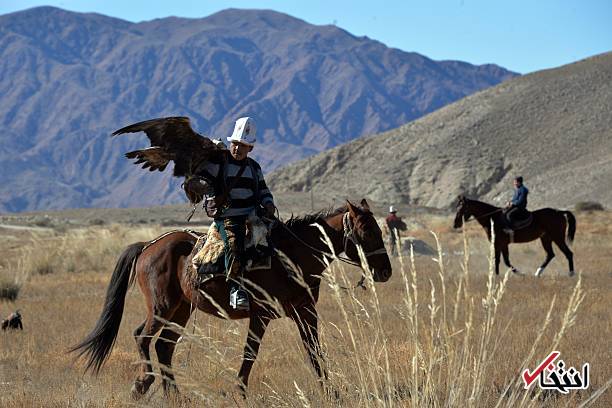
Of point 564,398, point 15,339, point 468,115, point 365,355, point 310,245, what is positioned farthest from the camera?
point 468,115

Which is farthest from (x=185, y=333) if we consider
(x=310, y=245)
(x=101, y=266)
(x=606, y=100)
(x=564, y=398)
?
(x=606, y=100)

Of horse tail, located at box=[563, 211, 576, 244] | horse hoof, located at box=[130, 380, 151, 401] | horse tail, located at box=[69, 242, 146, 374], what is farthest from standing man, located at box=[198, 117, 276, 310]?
horse tail, located at box=[563, 211, 576, 244]

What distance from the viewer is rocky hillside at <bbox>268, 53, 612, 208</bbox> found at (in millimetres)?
71750

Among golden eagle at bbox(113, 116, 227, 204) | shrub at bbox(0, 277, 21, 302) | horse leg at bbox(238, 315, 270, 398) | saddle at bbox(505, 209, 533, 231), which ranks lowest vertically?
shrub at bbox(0, 277, 21, 302)

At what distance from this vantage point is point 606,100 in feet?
265

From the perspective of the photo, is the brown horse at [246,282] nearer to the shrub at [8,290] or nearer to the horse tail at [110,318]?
the horse tail at [110,318]

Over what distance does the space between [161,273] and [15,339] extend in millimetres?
3516

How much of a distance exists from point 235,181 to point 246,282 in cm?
96

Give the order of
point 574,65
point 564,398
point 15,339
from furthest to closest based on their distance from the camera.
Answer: point 574,65, point 15,339, point 564,398

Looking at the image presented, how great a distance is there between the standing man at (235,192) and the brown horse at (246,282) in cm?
31

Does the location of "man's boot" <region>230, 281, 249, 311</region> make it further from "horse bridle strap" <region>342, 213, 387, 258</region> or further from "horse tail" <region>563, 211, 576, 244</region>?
"horse tail" <region>563, 211, 576, 244</region>

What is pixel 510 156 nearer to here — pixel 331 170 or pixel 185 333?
pixel 331 170

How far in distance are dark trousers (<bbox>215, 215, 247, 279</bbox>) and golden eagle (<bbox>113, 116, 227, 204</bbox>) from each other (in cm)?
33

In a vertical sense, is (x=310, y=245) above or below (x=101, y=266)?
above
